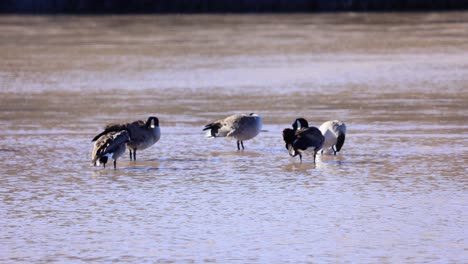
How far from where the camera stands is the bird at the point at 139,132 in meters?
11.5

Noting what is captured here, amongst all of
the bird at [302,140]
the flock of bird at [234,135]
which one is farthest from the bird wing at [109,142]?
the bird at [302,140]

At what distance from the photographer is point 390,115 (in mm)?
14758

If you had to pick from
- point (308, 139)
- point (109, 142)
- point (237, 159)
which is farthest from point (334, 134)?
point (109, 142)

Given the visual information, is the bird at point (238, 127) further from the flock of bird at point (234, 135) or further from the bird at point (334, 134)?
the bird at point (334, 134)

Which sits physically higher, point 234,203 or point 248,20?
point 248,20

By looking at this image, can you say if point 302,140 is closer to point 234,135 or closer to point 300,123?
point 300,123

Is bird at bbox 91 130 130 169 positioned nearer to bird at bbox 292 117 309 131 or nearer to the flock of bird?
the flock of bird

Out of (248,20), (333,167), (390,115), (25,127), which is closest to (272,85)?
(390,115)

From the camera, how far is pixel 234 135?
12.1 metres

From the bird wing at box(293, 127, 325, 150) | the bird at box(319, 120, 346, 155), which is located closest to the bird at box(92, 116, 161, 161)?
the bird wing at box(293, 127, 325, 150)

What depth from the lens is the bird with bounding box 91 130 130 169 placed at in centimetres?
1077

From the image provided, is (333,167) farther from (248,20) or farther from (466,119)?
(248,20)

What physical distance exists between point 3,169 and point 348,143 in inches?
158

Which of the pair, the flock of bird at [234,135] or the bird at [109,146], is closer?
the bird at [109,146]
